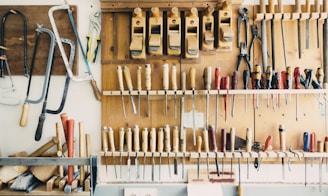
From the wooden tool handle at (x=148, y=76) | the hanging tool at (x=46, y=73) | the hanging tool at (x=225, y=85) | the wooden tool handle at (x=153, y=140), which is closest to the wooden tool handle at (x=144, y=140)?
the wooden tool handle at (x=153, y=140)

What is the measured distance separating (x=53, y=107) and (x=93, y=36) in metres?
0.55

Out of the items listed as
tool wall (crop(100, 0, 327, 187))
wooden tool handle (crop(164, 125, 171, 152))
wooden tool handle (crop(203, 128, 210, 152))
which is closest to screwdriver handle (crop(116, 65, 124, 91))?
tool wall (crop(100, 0, 327, 187))

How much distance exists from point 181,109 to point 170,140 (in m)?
0.22

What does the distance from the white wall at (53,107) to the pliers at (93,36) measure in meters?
0.03

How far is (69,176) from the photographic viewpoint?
6.54 ft

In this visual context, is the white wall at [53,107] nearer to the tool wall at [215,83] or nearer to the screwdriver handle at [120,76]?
the tool wall at [215,83]

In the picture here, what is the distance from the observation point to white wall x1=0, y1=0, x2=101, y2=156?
226cm

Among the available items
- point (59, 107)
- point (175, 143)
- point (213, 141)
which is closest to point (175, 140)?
point (175, 143)

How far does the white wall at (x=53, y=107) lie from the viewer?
2264mm

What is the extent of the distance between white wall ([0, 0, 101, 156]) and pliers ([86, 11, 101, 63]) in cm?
3

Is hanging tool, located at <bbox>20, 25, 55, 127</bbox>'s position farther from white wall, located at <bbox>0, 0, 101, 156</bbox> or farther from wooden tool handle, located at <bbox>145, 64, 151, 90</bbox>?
wooden tool handle, located at <bbox>145, 64, 151, 90</bbox>

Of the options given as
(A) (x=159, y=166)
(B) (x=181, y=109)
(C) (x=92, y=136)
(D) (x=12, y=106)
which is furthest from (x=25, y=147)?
(B) (x=181, y=109)

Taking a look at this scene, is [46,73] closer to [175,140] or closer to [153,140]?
[153,140]

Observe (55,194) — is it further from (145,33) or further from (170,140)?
(145,33)
